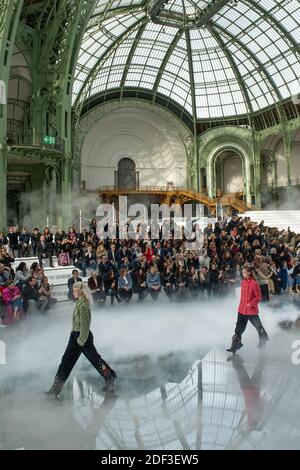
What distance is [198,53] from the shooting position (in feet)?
141

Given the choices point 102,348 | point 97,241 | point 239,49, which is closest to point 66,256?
point 97,241

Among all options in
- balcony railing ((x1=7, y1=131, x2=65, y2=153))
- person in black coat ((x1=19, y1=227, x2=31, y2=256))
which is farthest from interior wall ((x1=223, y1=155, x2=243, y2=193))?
person in black coat ((x1=19, y1=227, x2=31, y2=256))

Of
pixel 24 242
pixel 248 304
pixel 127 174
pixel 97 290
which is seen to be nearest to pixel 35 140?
pixel 24 242

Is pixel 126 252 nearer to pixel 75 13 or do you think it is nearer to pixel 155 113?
pixel 75 13

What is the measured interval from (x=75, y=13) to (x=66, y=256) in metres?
13.9

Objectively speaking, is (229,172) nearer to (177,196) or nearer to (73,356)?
(177,196)

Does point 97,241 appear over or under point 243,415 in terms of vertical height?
over

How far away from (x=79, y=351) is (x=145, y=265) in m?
8.34

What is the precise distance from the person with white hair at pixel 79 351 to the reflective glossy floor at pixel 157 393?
0.64ft

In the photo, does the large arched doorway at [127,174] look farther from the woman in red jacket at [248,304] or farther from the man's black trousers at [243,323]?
the man's black trousers at [243,323]

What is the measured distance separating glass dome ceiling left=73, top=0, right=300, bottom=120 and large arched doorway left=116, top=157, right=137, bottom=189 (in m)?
7.29

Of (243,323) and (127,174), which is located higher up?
(127,174)
